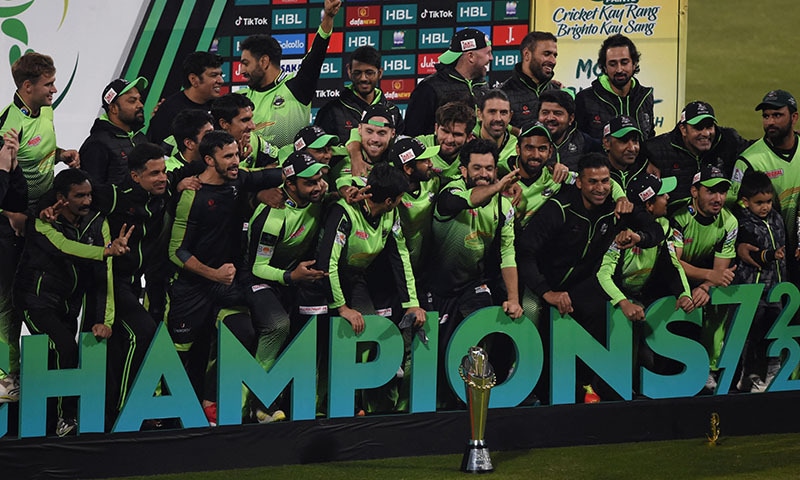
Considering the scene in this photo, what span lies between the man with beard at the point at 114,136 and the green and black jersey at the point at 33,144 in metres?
0.20

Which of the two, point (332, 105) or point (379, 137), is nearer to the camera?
point (379, 137)

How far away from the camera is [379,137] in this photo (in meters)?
7.27

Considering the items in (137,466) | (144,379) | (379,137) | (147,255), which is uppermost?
(379,137)

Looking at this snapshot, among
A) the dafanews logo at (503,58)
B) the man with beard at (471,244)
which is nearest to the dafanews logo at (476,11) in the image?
the dafanews logo at (503,58)

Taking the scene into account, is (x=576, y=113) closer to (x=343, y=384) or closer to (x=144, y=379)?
(x=343, y=384)

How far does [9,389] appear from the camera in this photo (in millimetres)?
6492

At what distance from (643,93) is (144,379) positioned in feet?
11.3

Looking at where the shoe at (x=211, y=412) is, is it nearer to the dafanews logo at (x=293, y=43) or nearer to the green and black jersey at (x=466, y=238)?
the green and black jersey at (x=466, y=238)

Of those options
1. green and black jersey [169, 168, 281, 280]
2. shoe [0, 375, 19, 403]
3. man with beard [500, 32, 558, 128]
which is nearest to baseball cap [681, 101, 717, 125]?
man with beard [500, 32, 558, 128]

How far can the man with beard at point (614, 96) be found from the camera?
8289mm

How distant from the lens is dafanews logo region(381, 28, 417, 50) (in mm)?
10445

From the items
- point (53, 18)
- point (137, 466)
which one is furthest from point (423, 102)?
point (53, 18)

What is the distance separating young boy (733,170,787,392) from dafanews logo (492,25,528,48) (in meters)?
2.77

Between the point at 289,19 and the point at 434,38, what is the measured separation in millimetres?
1086
